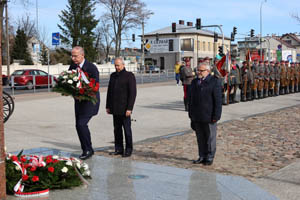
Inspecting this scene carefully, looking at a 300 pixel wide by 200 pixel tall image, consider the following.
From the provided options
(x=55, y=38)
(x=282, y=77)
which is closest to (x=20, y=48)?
(x=55, y=38)

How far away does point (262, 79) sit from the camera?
20.1 meters

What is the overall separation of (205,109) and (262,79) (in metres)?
14.4

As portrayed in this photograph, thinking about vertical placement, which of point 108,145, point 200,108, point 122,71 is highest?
point 122,71

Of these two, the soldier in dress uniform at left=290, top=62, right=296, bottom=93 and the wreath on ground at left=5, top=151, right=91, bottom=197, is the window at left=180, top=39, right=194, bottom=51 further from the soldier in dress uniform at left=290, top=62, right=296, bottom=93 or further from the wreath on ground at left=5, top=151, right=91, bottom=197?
the wreath on ground at left=5, top=151, right=91, bottom=197

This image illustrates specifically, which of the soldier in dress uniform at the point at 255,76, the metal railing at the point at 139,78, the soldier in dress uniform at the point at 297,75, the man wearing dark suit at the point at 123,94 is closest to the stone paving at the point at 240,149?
the man wearing dark suit at the point at 123,94

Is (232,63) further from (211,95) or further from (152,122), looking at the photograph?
(211,95)

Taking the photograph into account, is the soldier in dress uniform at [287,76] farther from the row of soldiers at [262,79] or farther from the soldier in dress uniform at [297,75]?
the soldier in dress uniform at [297,75]

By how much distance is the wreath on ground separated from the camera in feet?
15.3

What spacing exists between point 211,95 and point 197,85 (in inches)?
11.3

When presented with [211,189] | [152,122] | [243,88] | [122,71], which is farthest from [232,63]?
[211,189]

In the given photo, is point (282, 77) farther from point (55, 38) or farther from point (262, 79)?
point (55, 38)

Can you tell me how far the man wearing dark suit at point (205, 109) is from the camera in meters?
6.43

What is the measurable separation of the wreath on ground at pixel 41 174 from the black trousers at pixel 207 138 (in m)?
2.10

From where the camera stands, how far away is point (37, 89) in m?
25.2
